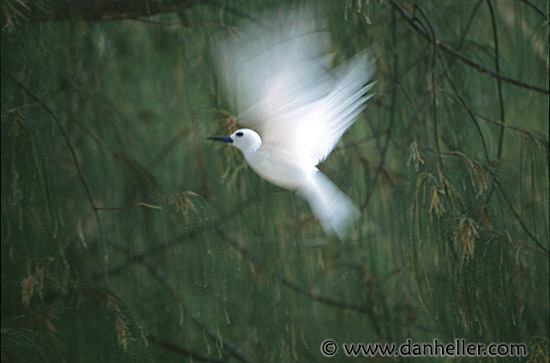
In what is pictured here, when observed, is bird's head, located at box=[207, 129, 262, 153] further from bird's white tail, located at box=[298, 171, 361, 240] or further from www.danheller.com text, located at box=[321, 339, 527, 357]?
www.danheller.com text, located at box=[321, 339, 527, 357]

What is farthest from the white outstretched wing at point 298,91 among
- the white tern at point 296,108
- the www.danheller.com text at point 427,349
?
the www.danheller.com text at point 427,349

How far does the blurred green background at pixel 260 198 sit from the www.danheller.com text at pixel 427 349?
0.02 metres

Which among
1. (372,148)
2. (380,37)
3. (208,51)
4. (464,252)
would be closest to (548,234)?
(464,252)

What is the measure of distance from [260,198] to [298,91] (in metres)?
0.28

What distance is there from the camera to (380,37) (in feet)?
3.37

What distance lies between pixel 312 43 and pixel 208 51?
260 millimetres

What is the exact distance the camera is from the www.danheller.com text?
811mm

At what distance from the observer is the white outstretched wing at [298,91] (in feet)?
2.35

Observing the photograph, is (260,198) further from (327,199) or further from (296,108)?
(296,108)

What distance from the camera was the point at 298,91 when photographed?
2.43 feet

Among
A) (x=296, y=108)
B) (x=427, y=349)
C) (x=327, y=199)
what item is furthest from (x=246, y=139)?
(x=427, y=349)

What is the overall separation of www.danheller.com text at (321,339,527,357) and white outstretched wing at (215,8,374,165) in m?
0.33

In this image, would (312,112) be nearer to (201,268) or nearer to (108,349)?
(201,268)

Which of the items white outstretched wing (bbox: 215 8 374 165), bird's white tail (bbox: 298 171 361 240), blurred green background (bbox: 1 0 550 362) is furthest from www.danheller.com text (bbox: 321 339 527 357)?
white outstretched wing (bbox: 215 8 374 165)
